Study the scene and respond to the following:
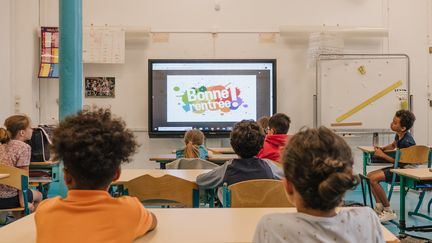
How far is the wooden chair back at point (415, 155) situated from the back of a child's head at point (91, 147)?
138 inches

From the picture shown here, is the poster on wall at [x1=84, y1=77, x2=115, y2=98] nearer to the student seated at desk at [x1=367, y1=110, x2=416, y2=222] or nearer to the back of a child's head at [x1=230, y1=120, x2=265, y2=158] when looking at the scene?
the student seated at desk at [x1=367, y1=110, x2=416, y2=222]

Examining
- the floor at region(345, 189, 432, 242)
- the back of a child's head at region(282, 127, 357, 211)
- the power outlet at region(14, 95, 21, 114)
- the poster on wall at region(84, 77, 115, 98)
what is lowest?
the floor at region(345, 189, 432, 242)

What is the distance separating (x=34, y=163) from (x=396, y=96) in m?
4.97

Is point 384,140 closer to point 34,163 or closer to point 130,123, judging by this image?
point 130,123

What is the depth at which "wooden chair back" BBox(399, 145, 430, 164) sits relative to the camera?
4.07m

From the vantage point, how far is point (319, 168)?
1.05 meters

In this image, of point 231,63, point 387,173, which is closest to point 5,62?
point 231,63

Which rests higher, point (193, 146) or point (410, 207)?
point (193, 146)

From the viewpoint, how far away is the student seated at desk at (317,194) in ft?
3.43

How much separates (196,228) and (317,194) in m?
0.68

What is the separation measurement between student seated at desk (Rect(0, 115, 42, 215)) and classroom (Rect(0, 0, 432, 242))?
7.65 feet

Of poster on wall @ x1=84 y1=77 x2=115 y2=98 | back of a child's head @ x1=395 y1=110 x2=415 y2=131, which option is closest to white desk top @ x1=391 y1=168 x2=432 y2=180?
back of a child's head @ x1=395 y1=110 x2=415 y2=131

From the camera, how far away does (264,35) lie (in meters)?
6.36

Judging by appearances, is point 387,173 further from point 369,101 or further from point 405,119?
point 369,101
